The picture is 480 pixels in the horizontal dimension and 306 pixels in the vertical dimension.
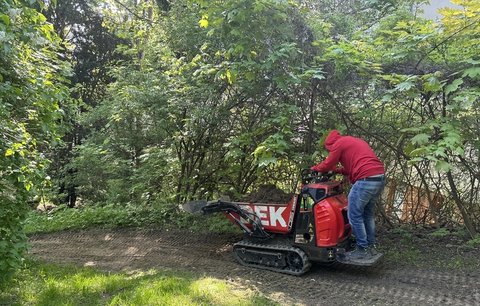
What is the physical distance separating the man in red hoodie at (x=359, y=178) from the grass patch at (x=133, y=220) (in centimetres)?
293

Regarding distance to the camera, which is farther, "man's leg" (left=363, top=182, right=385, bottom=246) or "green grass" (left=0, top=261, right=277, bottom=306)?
"man's leg" (left=363, top=182, right=385, bottom=246)

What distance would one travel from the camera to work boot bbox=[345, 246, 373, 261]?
5.10 metres

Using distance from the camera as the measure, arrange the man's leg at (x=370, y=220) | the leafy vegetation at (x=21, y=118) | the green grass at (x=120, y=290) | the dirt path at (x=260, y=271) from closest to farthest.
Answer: the leafy vegetation at (x=21, y=118) < the green grass at (x=120, y=290) < the dirt path at (x=260, y=271) < the man's leg at (x=370, y=220)

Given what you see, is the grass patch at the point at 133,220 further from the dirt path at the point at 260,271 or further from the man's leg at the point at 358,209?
the man's leg at the point at 358,209

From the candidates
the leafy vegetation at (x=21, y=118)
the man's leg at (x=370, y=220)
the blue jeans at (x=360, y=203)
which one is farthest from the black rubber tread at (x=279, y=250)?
the leafy vegetation at (x=21, y=118)

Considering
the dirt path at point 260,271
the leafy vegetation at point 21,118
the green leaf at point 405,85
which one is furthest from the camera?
the green leaf at point 405,85

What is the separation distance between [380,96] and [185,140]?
413 cm

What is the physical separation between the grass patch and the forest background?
0.72 feet

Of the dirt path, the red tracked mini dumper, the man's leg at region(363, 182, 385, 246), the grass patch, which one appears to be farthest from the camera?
the grass patch

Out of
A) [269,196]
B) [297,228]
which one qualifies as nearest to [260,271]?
[297,228]

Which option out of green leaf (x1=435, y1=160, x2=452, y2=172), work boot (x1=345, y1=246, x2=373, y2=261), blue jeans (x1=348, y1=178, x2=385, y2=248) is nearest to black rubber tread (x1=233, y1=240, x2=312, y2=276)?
work boot (x1=345, y1=246, x2=373, y2=261)

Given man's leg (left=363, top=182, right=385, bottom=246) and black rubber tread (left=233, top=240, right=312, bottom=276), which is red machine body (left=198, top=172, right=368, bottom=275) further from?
man's leg (left=363, top=182, right=385, bottom=246)

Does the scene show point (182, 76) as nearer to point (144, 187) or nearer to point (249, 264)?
point (144, 187)

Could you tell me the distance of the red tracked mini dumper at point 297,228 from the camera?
17.0 ft
